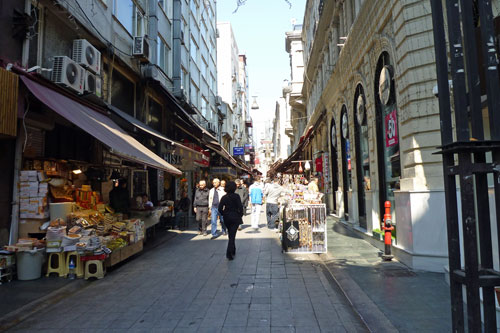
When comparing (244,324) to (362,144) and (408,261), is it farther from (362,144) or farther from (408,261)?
(362,144)

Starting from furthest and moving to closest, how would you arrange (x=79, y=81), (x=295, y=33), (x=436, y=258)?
(x=295, y=33) < (x=79, y=81) < (x=436, y=258)

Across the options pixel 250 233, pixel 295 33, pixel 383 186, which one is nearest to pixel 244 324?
pixel 383 186

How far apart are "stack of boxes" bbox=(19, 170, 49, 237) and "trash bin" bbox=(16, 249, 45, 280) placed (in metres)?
0.71

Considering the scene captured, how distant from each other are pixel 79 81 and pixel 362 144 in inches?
340

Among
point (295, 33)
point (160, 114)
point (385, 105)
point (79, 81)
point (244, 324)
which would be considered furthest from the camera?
point (295, 33)

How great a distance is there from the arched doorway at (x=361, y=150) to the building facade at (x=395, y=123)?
0.03 metres

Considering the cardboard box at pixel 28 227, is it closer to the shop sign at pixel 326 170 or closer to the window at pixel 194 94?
the shop sign at pixel 326 170

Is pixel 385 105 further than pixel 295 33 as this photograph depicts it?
No

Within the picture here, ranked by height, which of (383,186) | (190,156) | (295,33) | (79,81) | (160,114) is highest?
(295,33)

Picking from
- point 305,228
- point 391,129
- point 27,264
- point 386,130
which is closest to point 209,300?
point 27,264

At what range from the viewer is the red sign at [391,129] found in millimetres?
8184

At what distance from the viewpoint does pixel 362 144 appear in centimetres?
1178

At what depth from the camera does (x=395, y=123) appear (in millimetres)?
8219

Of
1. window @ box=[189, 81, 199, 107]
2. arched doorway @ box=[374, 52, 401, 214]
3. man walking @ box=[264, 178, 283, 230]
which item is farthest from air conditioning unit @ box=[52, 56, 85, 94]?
window @ box=[189, 81, 199, 107]
